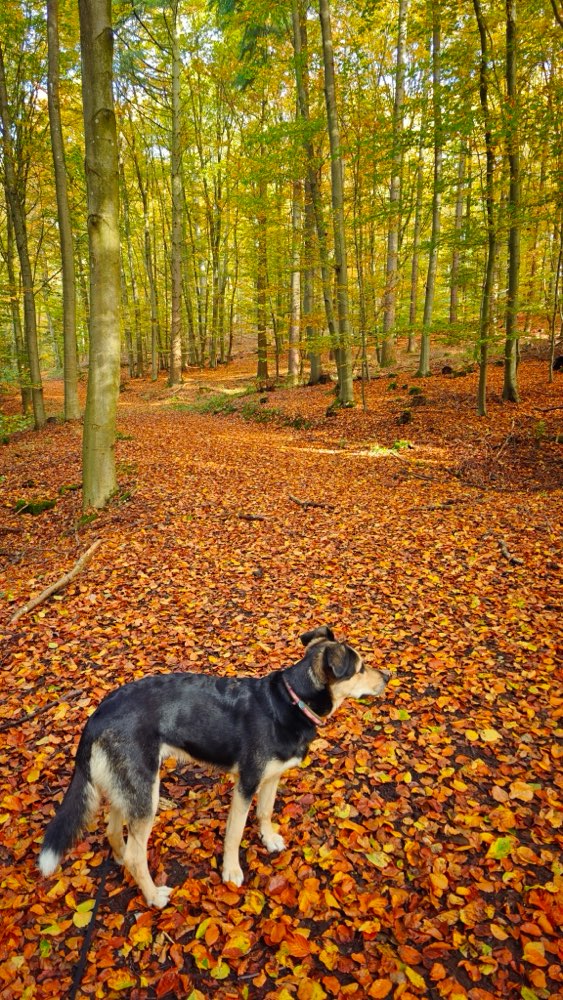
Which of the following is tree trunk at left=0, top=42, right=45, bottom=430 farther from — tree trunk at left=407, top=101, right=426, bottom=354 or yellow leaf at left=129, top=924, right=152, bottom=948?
yellow leaf at left=129, top=924, right=152, bottom=948

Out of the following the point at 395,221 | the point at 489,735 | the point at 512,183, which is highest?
the point at 395,221

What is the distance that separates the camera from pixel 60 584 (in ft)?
20.7

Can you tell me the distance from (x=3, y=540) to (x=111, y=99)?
732cm

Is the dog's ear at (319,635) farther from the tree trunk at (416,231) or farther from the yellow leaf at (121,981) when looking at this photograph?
the tree trunk at (416,231)

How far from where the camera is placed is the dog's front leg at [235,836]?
2.86 m

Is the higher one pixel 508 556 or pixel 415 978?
pixel 508 556

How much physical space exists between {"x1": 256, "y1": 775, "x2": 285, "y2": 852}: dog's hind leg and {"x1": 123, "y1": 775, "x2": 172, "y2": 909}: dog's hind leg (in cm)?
70

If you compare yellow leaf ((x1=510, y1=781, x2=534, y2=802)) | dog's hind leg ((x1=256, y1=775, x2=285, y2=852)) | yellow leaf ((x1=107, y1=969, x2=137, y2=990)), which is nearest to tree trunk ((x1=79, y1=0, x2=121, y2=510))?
dog's hind leg ((x1=256, y1=775, x2=285, y2=852))

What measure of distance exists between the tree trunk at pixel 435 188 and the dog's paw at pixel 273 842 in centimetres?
1301

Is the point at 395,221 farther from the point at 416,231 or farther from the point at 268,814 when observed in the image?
the point at 268,814

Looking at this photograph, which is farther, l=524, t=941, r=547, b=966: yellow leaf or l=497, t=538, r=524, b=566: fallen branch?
l=497, t=538, r=524, b=566: fallen branch

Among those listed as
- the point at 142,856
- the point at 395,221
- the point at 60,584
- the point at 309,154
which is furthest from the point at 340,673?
the point at 309,154

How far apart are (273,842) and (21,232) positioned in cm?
1961

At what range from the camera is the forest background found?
266 centimetres
